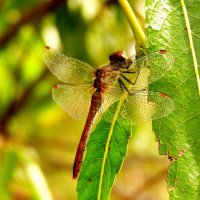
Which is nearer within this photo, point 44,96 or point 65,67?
point 65,67

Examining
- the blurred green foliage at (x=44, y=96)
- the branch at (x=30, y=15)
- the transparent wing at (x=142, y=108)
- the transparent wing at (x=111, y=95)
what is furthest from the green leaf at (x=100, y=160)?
the branch at (x=30, y=15)

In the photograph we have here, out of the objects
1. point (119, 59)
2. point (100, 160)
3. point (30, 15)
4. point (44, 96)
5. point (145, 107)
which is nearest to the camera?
point (100, 160)

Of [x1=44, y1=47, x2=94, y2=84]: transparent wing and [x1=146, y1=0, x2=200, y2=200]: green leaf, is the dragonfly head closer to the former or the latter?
[x1=44, y1=47, x2=94, y2=84]: transparent wing

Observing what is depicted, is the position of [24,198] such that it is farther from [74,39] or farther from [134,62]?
[134,62]

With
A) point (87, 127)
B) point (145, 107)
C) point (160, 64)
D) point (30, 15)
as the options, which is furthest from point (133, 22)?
point (30, 15)

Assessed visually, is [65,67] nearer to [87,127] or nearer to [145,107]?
[87,127]
